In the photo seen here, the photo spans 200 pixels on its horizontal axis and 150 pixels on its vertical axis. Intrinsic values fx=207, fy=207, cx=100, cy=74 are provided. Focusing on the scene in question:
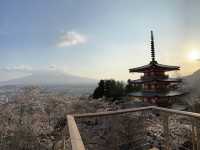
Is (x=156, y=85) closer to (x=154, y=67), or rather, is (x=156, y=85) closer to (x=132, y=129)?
(x=154, y=67)

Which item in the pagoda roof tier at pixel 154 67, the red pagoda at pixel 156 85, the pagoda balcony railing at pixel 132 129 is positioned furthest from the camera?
the pagoda roof tier at pixel 154 67

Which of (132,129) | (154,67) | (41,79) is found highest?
(41,79)

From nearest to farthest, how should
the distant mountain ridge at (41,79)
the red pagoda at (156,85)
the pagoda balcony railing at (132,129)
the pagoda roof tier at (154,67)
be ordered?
the pagoda balcony railing at (132,129)
the red pagoda at (156,85)
the pagoda roof tier at (154,67)
the distant mountain ridge at (41,79)

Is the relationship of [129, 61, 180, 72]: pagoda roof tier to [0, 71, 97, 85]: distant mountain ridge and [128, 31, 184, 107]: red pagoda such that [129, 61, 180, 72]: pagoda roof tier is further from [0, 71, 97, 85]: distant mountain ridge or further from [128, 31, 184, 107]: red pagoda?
[0, 71, 97, 85]: distant mountain ridge

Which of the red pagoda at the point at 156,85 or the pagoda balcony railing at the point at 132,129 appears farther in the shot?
the red pagoda at the point at 156,85

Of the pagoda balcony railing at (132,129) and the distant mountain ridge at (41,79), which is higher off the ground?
the distant mountain ridge at (41,79)

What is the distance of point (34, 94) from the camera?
935 cm

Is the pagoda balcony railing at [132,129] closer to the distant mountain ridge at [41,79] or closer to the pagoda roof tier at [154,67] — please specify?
the pagoda roof tier at [154,67]

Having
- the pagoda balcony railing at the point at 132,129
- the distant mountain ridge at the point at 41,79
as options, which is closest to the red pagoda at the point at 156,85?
the pagoda balcony railing at the point at 132,129

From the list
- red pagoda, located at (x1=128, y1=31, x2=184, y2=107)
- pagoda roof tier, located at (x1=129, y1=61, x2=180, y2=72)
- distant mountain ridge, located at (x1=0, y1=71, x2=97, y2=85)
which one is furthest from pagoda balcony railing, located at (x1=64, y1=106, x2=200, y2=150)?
distant mountain ridge, located at (x1=0, y1=71, x2=97, y2=85)

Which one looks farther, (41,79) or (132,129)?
(41,79)

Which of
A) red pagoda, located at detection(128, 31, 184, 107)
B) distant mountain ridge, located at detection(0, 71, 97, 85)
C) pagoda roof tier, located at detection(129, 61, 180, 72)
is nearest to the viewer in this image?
red pagoda, located at detection(128, 31, 184, 107)

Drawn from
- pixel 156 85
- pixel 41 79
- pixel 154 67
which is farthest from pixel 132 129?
pixel 41 79

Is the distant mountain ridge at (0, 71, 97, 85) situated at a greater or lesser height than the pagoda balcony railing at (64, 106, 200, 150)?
greater
